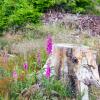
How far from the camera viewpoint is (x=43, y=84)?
579 centimetres

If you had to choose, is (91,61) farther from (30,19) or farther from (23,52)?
(30,19)

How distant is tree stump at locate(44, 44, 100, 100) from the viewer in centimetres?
604

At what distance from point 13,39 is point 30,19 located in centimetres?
238

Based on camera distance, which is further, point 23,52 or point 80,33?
point 80,33

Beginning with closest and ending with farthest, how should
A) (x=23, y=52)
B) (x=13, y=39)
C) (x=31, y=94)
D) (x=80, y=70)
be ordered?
(x=31, y=94) → (x=80, y=70) → (x=23, y=52) → (x=13, y=39)

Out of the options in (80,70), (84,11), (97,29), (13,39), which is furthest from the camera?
(84,11)

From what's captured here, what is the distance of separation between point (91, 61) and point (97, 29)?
5.90 m

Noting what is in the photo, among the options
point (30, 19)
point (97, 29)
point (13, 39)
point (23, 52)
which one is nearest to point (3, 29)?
point (30, 19)

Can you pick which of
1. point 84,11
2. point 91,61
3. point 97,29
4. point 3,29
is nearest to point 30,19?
point 3,29

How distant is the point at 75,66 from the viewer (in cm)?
621

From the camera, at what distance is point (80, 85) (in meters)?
5.95

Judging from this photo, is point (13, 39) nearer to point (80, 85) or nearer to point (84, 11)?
point (80, 85)

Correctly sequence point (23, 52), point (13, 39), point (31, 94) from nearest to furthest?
point (31, 94)
point (23, 52)
point (13, 39)

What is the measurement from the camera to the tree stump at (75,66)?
6.04m
